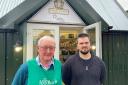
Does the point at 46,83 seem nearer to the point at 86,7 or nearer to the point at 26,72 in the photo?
the point at 26,72

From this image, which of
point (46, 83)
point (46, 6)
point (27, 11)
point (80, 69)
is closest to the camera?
point (46, 83)

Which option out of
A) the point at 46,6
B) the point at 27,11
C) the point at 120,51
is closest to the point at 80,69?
the point at 27,11

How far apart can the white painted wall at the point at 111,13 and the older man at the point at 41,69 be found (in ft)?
17.7

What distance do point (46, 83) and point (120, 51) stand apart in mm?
5603

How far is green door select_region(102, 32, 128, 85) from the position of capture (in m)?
8.33

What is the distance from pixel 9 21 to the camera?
6.98 meters

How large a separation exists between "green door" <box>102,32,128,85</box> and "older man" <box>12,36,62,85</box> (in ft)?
17.2

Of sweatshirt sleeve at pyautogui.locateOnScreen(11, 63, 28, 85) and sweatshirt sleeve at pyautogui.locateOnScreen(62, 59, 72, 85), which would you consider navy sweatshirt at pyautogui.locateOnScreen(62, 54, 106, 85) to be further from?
sweatshirt sleeve at pyautogui.locateOnScreen(11, 63, 28, 85)

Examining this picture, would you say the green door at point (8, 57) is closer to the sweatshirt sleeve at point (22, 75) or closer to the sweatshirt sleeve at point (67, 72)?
the sweatshirt sleeve at point (67, 72)

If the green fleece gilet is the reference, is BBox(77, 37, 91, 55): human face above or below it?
above

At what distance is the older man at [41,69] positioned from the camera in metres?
3.10

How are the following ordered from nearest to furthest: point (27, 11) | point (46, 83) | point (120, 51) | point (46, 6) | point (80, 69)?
point (46, 83) < point (80, 69) < point (27, 11) < point (46, 6) < point (120, 51)

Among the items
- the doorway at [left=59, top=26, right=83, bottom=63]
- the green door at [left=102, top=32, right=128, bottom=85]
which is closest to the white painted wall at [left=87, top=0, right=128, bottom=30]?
the green door at [left=102, top=32, right=128, bottom=85]

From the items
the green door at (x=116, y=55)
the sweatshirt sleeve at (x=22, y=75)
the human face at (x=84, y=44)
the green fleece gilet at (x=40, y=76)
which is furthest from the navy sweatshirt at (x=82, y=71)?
the green door at (x=116, y=55)
